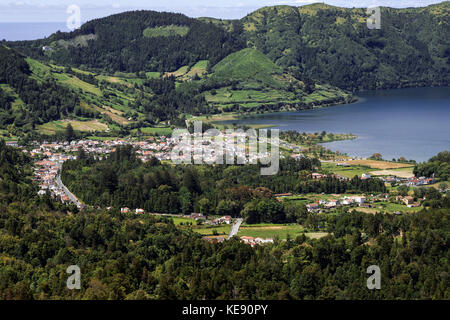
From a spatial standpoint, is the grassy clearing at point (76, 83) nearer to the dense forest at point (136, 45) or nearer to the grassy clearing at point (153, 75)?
the grassy clearing at point (153, 75)

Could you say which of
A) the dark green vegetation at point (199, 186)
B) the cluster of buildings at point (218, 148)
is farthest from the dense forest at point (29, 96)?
the dark green vegetation at point (199, 186)

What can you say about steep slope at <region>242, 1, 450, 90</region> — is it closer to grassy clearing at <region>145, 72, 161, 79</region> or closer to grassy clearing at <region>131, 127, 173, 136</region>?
grassy clearing at <region>145, 72, 161, 79</region>

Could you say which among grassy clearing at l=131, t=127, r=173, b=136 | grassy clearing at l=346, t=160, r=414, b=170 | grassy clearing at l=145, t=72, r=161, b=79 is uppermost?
grassy clearing at l=145, t=72, r=161, b=79

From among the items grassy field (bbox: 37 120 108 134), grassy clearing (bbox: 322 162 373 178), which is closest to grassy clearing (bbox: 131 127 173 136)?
grassy field (bbox: 37 120 108 134)

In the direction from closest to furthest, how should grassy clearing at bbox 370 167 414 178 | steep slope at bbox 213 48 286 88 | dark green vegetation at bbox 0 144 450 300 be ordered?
dark green vegetation at bbox 0 144 450 300, grassy clearing at bbox 370 167 414 178, steep slope at bbox 213 48 286 88

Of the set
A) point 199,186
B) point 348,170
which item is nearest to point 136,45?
point 348,170

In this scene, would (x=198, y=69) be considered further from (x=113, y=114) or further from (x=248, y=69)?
(x=113, y=114)
